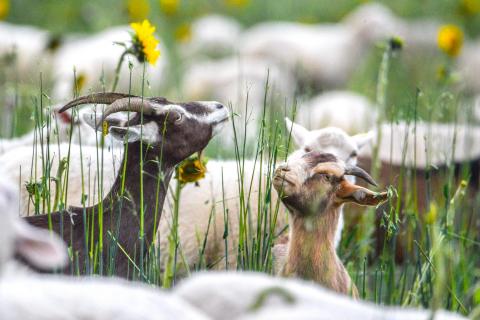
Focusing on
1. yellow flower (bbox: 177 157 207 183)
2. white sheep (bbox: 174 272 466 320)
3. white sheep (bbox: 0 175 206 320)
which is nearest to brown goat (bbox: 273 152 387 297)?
yellow flower (bbox: 177 157 207 183)

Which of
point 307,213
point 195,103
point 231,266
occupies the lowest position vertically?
point 231,266

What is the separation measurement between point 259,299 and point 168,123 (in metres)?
1.51

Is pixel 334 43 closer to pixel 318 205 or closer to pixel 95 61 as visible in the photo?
pixel 95 61

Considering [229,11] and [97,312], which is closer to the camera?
[97,312]

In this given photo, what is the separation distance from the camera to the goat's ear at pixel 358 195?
→ 3.16 metres

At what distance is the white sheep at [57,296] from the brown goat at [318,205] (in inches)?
45.3

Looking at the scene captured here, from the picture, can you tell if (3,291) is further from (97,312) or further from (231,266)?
(231,266)

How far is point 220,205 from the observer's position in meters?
4.47

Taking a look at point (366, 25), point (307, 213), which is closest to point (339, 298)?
point (307, 213)

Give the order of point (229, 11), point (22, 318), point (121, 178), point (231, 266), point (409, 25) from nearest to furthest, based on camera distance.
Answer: point (22, 318) < point (121, 178) < point (231, 266) < point (409, 25) < point (229, 11)

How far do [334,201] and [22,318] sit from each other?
5.24ft

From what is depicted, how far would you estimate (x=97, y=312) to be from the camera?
1.91 meters

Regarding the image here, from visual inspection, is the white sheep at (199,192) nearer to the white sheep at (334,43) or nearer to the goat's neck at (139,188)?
the goat's neck at (139,188)

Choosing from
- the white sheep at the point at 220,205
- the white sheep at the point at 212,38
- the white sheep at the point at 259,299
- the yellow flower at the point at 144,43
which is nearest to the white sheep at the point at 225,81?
the white sheep at the point at 212,38
